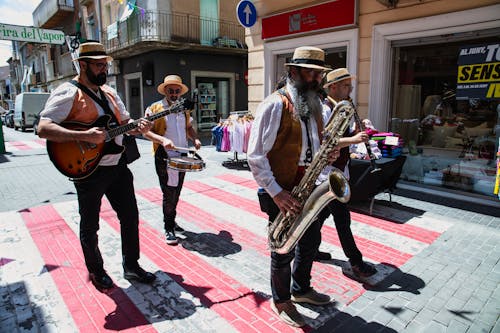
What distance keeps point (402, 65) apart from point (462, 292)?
478cm

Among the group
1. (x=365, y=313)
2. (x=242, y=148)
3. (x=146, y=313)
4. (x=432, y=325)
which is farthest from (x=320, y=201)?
(x=242, y=148)

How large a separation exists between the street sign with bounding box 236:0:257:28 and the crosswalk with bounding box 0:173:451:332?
5206mm

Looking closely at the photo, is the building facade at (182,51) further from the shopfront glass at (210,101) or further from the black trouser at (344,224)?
the black trouser at (344,224)

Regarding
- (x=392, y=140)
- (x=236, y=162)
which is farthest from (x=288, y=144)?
(x=236, y=162)

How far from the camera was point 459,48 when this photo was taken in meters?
5.79

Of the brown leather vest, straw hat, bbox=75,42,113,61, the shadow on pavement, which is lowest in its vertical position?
the shadow on pavement

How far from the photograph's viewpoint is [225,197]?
6371 mm

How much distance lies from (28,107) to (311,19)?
2050 cm

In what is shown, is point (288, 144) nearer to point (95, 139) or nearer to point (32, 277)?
point (95, 139)

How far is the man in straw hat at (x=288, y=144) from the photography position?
2416mm

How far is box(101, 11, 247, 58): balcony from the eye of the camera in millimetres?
15234

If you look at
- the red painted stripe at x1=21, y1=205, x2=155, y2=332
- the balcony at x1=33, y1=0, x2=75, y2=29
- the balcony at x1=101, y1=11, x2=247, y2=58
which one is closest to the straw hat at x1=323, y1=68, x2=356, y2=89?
the red painted stripe at x1=21, y1=205, x2=155, y2=332

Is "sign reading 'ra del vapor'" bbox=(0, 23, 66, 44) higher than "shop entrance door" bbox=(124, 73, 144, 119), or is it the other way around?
"sign reading 'ra del vapor'" bbox=(0, 23, 66, 44)

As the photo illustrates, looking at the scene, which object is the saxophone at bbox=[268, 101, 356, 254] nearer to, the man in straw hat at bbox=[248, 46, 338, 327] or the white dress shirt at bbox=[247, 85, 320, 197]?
the man in straw hat at bbox=[248, 46, 338, 327]
